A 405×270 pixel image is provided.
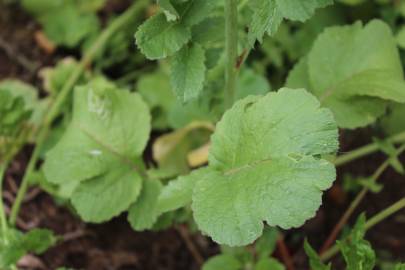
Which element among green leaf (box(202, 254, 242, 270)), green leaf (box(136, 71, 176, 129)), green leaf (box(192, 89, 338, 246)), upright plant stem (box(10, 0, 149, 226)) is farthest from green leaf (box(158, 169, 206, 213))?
green leaf (box(136, 71, 176, 129))

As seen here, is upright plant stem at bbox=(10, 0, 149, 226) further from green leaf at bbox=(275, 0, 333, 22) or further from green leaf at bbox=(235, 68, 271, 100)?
green leaf at bbox=(275, 0, 333, 22)

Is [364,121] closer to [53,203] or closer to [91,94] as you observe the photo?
[91,94]

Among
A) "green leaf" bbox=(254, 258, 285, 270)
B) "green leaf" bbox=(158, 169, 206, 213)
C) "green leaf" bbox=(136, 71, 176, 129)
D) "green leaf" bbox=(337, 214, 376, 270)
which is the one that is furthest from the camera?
"green leaf" bbox=(136, 71, 176, 129)

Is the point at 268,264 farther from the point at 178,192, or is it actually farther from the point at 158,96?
the point at 158,96

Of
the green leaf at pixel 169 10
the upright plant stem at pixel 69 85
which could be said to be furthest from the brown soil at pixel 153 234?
the green leaf at pixel 169 10

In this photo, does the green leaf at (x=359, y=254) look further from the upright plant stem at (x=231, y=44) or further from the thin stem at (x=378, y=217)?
the upright plant stem at (x=231, y=44)

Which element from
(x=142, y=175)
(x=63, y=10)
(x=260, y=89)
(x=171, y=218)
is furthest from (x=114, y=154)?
(x=63, y=10)

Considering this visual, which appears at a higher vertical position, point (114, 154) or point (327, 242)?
point (114, 154)
